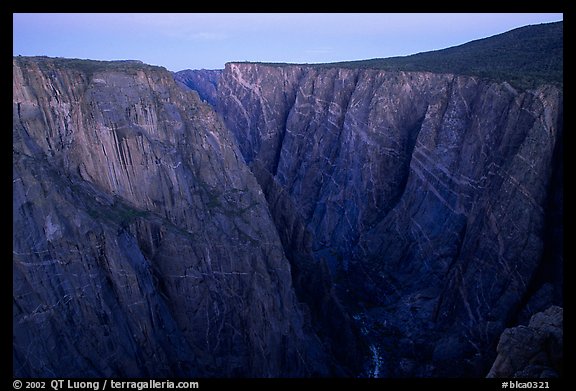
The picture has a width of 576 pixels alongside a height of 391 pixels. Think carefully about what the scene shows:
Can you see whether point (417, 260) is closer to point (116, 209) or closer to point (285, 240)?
point (285, 240)

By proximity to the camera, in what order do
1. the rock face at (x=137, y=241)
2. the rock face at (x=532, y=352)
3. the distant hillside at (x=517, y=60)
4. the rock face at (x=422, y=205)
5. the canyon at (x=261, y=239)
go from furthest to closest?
1. the distant hillside at (x=517, y=60)
2. the rock face at (x=422, y=205)
3. the canyon at (x=261, y=239)
4. the rock face at (x=137, y=241)
5. the rock face at (x=532, y=352)

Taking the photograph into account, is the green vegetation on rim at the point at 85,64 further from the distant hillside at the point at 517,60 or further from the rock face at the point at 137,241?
the distant hillside at the point at 517,60

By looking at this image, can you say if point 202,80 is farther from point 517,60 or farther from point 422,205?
point 422,205

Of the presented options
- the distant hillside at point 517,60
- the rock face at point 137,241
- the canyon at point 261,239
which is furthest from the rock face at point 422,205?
the rock face at point 137,241

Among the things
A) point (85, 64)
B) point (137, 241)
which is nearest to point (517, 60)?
point (85, 64)

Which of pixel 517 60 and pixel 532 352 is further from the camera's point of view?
pixel 517 60

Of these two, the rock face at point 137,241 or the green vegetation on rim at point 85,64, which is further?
the green vegetation on rim at point 85,64
